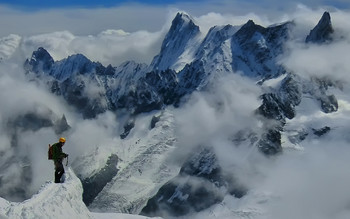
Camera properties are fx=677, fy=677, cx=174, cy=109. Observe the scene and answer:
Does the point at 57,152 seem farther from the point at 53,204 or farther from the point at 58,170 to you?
the point at 53,204

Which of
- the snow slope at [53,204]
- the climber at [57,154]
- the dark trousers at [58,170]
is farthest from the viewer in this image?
the dark trousers at [58,170]

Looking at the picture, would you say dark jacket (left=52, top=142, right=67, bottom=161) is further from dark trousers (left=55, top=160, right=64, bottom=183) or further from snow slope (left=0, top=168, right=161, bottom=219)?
snow slope (left=0, top=168, right=161, bottom=219)

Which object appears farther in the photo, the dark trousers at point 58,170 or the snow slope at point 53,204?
the dark trousers at point 58,170

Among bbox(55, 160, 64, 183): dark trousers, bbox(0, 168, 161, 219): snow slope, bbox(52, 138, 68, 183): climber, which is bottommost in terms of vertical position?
bbox(0, 168, 161, 219): snow slope

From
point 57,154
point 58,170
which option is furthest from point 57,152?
point 58,170

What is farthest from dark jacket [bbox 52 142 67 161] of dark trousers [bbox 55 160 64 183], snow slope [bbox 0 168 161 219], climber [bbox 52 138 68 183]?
snow slope [bbox 0 168 161 219]

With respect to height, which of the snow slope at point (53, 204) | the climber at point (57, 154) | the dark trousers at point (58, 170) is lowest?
the snow slope at point (53, 204)

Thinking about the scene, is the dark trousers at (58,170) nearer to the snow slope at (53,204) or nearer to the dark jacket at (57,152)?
the dark jacket at (57,152)

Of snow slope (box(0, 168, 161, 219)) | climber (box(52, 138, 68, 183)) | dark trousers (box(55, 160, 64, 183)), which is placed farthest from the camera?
dark trousers (box(55, 160, 64, 183))

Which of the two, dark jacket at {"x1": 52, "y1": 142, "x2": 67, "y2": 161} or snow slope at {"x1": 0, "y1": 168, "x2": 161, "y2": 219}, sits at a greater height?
dark jacket at {"x1": 52, "y1": 142, "x2": 67, "y2": 161}

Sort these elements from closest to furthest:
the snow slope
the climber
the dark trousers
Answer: the snow slope
the climber
the dark trousers

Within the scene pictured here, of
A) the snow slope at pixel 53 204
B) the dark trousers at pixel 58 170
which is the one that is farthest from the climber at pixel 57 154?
the snow slope at pixel 53 204

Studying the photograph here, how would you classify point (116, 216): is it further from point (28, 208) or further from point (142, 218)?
point (28, 208)

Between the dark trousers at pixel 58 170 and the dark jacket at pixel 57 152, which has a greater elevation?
the dark jacket at pixel 57 152
